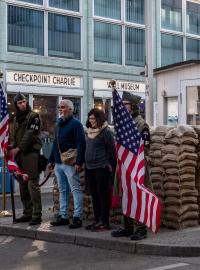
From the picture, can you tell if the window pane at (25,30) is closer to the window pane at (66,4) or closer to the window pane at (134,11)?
the window pane at (66,4)

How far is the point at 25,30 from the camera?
75.4 feet

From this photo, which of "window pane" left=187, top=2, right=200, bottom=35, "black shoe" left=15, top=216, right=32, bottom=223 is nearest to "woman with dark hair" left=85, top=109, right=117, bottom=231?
"black shoe" left=15, top=216, right=32, bottom=223

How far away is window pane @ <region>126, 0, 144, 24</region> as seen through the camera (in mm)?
26797

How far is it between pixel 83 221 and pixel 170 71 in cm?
467

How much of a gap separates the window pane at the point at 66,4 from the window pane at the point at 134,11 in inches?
116

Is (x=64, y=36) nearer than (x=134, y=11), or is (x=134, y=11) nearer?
(x=64, y=36)

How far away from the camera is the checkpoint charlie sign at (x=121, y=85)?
25098mm

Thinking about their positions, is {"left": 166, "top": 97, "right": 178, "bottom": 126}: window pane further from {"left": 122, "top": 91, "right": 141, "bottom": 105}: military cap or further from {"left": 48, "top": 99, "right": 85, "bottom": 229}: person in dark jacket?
{"left": 122, "top": 91, "right": 141, "bottom": 105}: military cap

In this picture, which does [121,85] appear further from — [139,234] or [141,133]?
[139,234]

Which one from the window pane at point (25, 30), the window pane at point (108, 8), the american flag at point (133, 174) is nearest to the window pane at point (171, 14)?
the window pane at point (108, 8)

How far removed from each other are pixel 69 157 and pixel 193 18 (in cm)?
2078

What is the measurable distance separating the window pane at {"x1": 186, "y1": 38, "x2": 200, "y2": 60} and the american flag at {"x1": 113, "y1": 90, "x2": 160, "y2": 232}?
20.6m

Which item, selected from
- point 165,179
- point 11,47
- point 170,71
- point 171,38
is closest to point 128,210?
point 165,179

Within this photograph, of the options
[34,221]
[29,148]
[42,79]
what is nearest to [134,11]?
[42,79]
